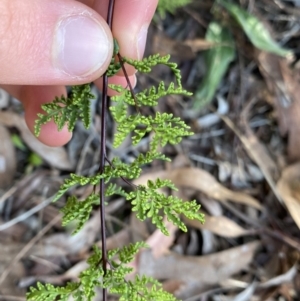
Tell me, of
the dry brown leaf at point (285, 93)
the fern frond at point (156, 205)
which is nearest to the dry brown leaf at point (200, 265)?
the dry brown leaf at point (285, 93)

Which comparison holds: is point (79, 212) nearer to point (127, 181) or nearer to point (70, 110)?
point (127, 181)

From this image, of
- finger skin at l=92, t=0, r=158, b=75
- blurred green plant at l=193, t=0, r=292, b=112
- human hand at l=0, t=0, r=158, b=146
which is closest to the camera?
human hand at l=0, t=0, r=158, b=146

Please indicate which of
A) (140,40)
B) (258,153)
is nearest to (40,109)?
(140,40)

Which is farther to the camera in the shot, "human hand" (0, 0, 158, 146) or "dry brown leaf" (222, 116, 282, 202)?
"dry brown leaf" (222, 116, 282, 202)

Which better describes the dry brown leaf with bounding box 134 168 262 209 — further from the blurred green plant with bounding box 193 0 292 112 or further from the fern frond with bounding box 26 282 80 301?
the fern frond with bounding box 26 282 80 301

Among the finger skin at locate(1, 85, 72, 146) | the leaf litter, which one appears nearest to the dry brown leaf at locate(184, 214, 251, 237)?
the leaf litter
